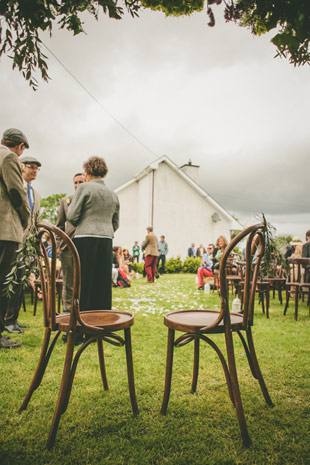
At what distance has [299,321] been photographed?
5113mm

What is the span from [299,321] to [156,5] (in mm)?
5143

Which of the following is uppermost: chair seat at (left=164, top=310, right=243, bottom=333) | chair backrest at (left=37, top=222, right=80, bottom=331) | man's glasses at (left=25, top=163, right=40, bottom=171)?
man's glasses at (left=25, top=163, right=40, bottom=171)

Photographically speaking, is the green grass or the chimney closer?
the green grass

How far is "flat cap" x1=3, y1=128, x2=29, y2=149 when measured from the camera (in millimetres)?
3373

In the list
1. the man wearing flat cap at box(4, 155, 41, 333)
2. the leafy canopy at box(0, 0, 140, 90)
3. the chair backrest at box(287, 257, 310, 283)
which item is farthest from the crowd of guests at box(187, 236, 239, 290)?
the leafy canopy at box(0, 0, 140, 90)

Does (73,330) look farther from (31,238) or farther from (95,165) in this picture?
(95,165)

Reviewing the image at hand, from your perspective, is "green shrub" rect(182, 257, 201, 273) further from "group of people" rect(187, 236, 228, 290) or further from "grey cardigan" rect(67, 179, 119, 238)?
"grey cardigan" rect(67, 179, 119, 238)

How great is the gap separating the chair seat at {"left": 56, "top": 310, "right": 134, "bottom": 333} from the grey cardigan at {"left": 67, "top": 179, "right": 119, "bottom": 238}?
1.41 meters

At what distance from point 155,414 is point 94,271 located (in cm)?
187

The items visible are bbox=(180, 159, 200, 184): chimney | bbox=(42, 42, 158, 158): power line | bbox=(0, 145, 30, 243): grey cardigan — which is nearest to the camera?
bbox=(0, 145, 30, 243): grey cardigan

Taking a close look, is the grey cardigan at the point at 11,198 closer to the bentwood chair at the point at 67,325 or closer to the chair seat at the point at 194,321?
the bentwood chair at the point at 67,325

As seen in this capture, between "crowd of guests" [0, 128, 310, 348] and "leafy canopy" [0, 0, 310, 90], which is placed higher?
"leafy canopy" [0, 0, 310, 90]

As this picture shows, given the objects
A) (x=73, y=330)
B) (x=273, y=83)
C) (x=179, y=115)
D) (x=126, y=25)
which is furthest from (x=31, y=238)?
(x=179, y=115)

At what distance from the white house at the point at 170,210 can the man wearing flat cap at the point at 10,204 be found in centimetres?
1850
